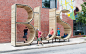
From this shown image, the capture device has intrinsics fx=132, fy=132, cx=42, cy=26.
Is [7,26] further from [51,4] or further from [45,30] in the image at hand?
[51,4]

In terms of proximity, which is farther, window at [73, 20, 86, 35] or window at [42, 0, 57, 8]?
window at [73, 20, 86, 35]

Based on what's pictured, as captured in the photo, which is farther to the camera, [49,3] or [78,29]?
[78,29]

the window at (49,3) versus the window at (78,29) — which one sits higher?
the window at (49,3)

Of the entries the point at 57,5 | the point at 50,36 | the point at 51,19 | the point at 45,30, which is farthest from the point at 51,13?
the point at 57,5

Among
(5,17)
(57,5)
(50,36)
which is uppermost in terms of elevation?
(57,5)

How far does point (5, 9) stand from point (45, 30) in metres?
6.86

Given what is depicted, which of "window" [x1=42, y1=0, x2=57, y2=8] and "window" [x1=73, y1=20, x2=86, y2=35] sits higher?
"window" [x1=42, y1=0, x2=57, y2=8]

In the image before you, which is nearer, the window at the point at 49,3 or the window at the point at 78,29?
the window at the point at 49,3

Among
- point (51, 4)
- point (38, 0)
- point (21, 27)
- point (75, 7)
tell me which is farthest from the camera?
point (75, 7)

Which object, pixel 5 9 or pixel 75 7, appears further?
pixel 75 7

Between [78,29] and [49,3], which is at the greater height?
[49,3]

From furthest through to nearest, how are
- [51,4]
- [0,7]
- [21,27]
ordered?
[51,4] → [21,27] → [0,7]

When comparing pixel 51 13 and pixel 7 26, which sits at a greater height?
pixel 51 13

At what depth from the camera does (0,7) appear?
635 inches
